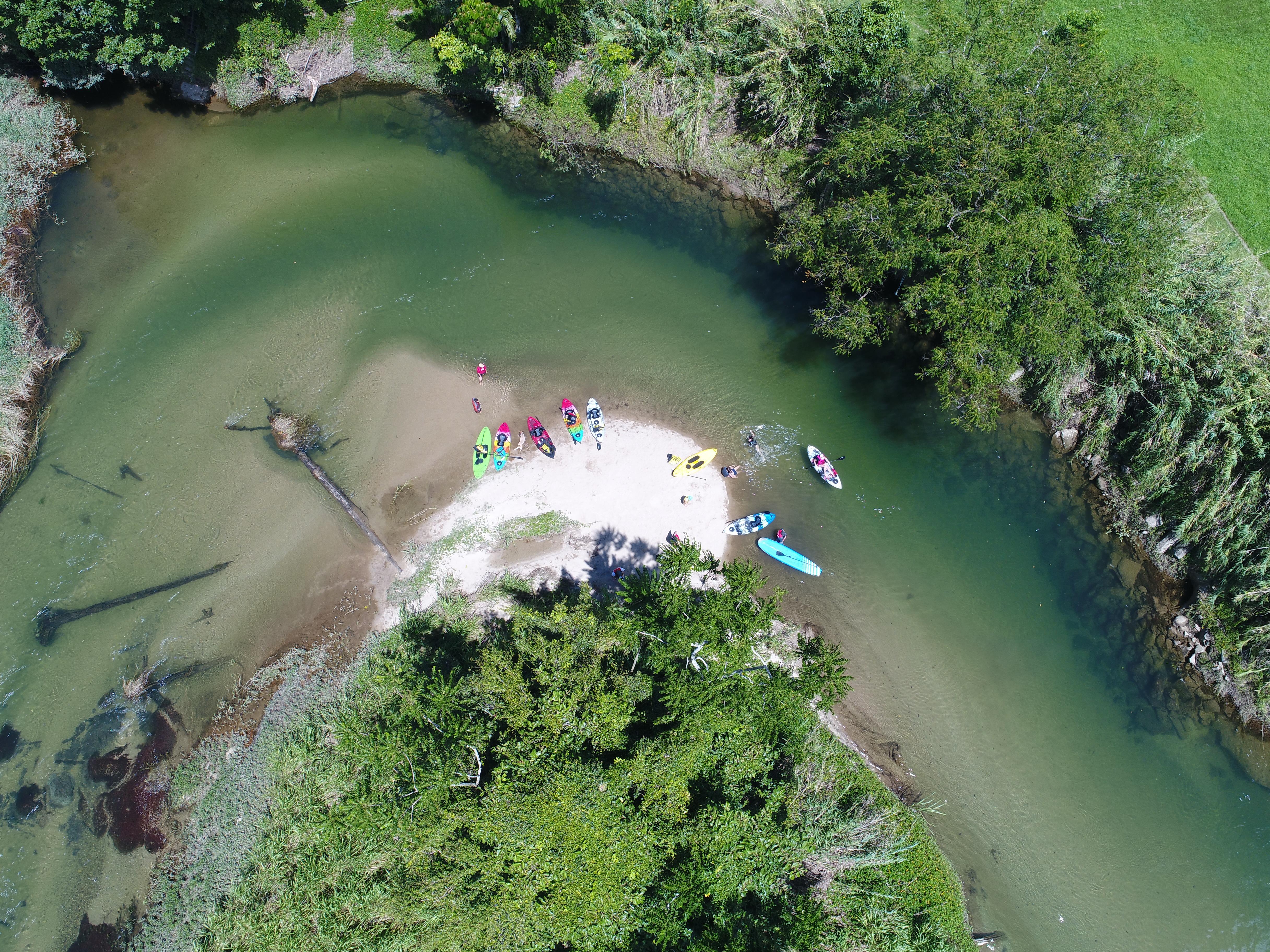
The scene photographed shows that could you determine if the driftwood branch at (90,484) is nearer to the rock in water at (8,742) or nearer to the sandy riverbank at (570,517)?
the rock in water at (8,742)

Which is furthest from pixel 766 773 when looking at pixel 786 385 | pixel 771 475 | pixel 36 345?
pixel 36 345

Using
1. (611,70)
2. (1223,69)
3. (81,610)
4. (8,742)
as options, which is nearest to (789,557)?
(611,70)

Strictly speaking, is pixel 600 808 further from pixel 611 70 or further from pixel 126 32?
pixel 126 32

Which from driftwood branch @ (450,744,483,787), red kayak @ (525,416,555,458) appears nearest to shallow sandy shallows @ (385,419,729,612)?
red kayak @ (525,416,555,458)

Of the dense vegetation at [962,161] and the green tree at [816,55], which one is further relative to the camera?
the green tree at [816,55]

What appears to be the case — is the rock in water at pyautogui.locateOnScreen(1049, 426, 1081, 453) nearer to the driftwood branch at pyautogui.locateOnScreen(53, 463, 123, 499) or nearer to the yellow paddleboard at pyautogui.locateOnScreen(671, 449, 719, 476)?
the yellow paddleboard at pyautogui.locateOnScreen(671, 449, 719, 476)

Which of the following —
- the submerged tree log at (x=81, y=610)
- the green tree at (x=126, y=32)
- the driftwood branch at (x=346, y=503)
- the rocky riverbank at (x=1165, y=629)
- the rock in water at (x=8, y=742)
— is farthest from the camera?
the driftwood branch at (x=346, y=503)

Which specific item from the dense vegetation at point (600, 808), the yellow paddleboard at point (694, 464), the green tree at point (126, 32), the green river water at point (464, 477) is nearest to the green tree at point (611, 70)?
the green river water at point (464, 477)
